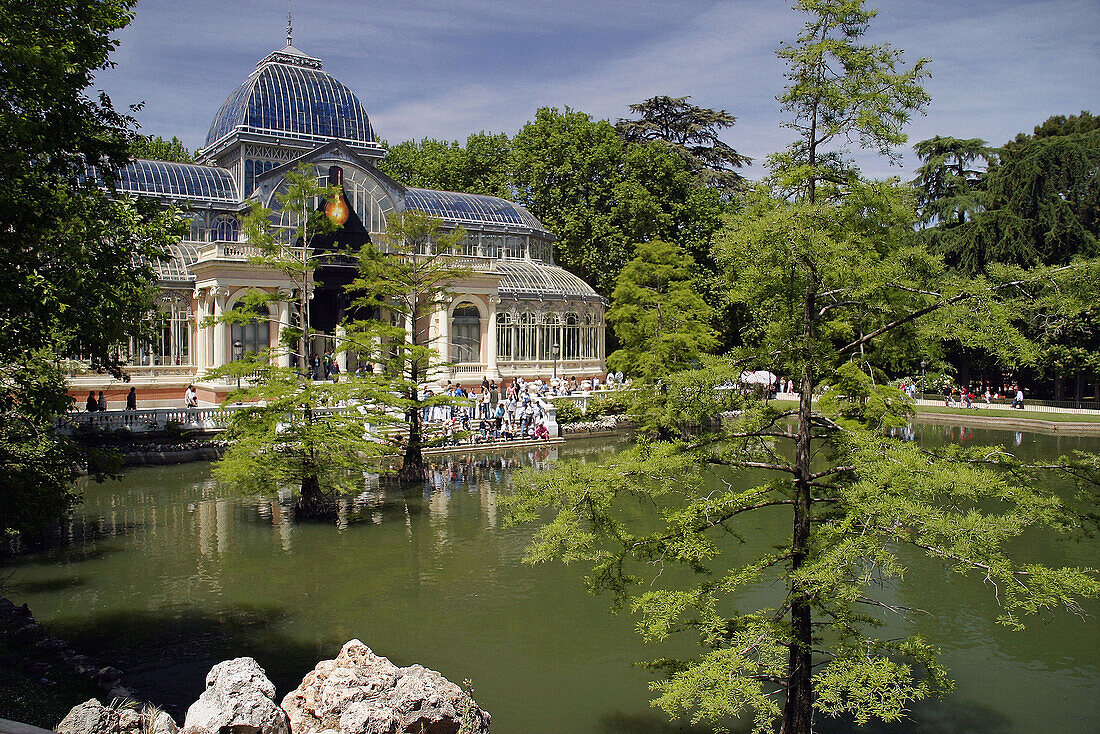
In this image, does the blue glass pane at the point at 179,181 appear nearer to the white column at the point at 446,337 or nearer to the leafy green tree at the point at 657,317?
the white column at the point at 446,337

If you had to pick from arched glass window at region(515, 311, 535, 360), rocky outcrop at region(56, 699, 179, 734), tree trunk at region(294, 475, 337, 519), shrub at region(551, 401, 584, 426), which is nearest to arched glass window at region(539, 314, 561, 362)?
arched glass window at region(515, 311, 535, 360)

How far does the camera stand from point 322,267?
109 feet

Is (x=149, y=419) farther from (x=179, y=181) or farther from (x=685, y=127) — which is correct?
(x=685, y=127)

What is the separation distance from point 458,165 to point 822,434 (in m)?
44.9

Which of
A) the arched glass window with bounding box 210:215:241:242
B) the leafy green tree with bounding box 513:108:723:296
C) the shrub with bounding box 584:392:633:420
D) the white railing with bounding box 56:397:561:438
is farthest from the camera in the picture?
the leafy green tree with bounding box 513:108:723:296

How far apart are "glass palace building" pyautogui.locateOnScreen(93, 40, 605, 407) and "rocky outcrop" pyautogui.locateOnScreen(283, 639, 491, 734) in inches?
905

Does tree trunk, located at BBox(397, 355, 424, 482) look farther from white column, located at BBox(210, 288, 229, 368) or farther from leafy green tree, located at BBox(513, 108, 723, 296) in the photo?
leafy green tree, located at BBox(513, 108, 723, 296)

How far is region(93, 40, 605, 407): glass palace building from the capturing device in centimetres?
3148

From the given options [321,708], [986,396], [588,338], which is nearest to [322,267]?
[588,338]

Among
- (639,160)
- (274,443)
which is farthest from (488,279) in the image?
(274,443)

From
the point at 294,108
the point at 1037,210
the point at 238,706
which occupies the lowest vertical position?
the point at 238,706

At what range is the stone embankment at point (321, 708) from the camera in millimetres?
6805

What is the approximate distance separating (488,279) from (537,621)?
25.9m

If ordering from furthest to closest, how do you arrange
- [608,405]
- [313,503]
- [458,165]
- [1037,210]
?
[458,165] < [1037,210] < [608,405] < [313,503]
